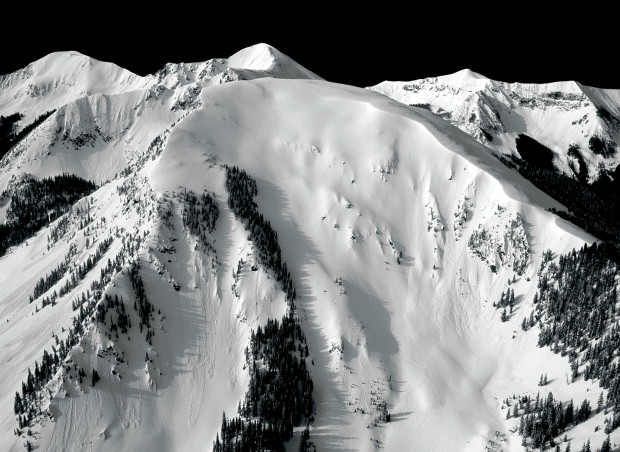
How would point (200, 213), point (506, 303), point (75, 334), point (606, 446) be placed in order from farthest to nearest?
point (200, 213)
point (506, 303)
point (75, 334)
point (606, 446)

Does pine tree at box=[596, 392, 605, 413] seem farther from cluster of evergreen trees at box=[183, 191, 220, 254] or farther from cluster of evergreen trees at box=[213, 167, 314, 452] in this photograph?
cluster of evergreen trees at box=[183, 191, 220, 254]

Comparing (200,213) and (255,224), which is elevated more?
(200,213)

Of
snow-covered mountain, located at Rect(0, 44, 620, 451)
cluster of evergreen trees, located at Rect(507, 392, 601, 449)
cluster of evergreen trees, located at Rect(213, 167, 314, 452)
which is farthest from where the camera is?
snow-covered mountain, located at Rect(0, 44, 620, 451)

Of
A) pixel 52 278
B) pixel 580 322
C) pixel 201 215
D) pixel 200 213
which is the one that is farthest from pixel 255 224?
pixel 580 322

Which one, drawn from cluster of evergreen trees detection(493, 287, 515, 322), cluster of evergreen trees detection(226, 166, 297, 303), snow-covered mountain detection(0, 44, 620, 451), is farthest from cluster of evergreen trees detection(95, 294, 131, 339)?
cluster of evergreen trees detection(493, 287, 515, 322)

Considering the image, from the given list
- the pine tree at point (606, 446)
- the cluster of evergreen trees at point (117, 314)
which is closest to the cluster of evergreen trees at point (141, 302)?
the cluster of evergreen trees at point (117, 314)

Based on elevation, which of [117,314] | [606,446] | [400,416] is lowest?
[400,416]

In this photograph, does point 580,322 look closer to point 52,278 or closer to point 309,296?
point 309,296

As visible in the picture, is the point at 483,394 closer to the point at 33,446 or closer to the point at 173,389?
the point at 173,389
